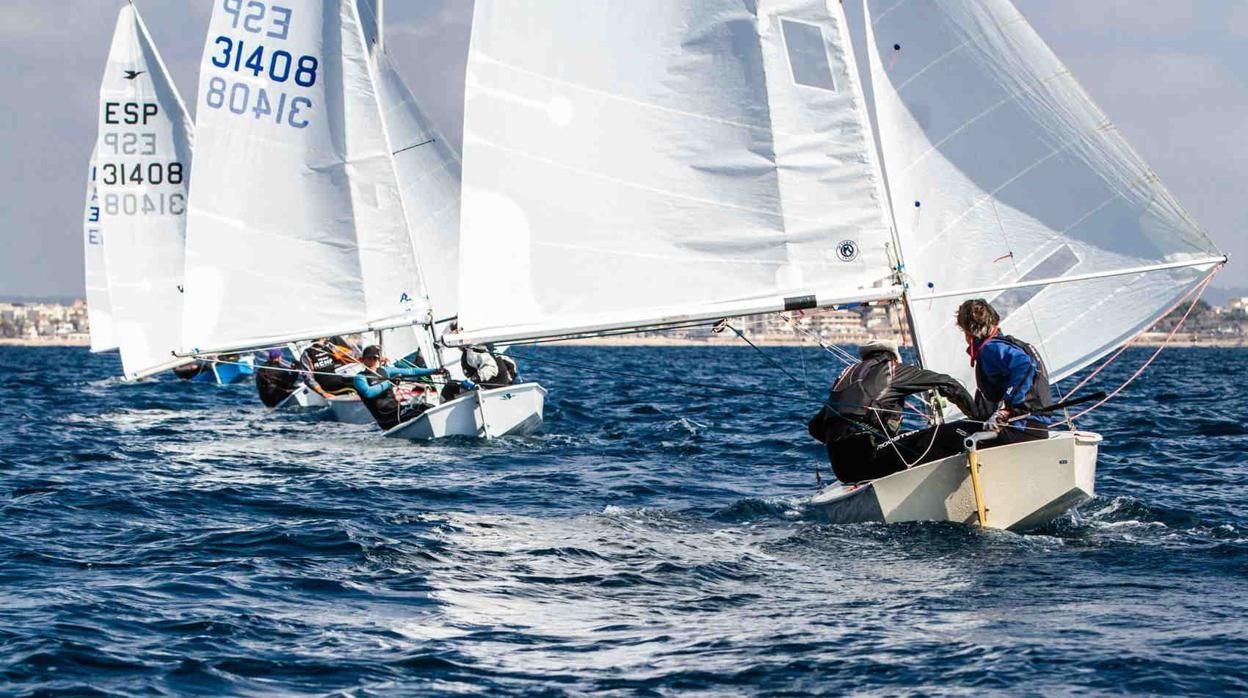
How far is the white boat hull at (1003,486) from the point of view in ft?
33.0

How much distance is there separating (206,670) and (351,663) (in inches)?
25.5

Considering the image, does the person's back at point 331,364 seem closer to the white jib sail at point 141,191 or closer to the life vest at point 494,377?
the white jib sail at point 141,191

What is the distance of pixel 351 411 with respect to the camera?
77.4ft

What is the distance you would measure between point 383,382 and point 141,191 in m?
12.7

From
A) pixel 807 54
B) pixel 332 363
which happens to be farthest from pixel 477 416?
pixel 807 54

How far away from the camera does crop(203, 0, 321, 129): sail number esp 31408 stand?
19969 millimetres

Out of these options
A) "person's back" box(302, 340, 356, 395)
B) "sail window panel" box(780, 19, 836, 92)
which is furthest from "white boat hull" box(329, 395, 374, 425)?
"sail window panel" box(780, 19, 836, 92)

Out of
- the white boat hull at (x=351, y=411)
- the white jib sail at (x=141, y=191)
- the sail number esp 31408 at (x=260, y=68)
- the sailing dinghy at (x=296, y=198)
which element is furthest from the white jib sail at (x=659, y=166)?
the white jib sail at (x=141, y=191)

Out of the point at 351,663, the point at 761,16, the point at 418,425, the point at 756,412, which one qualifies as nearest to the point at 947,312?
the point at 761,16

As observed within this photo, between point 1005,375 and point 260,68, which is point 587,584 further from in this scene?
point 260,68

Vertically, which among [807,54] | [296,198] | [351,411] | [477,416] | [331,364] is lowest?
[477,416]

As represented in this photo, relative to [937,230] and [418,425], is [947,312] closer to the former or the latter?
[937,230]

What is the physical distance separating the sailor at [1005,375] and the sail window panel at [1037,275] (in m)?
1.21

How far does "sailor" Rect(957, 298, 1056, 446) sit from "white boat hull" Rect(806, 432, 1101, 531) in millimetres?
221
